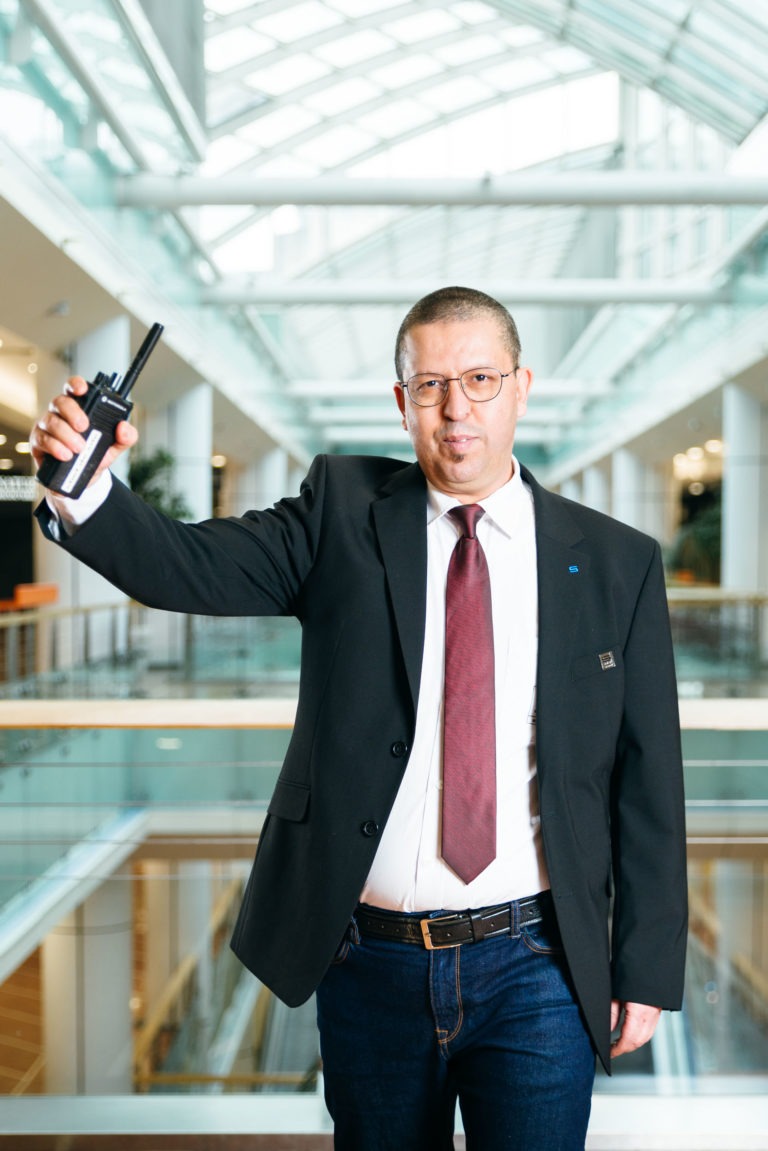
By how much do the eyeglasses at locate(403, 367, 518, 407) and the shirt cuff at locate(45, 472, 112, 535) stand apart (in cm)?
52

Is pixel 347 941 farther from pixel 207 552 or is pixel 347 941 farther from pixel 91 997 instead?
pixel 91 997

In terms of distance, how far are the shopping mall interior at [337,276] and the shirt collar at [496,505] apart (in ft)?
11.7

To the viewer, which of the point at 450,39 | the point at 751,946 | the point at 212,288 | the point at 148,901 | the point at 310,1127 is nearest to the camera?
the point at 310,1127

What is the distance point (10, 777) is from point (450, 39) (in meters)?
11.5

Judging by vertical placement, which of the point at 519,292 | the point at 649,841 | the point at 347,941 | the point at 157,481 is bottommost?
the point at 347,941

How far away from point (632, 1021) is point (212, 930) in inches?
95.9

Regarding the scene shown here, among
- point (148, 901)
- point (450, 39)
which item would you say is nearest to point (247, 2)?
point (450, 39)

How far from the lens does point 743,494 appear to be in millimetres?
12484

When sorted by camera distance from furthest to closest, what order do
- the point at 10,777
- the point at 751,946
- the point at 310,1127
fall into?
1. the point at 10,777
2. the point at 751,946
3. the point at 310,1127

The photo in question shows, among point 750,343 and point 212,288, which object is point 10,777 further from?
point 750,343

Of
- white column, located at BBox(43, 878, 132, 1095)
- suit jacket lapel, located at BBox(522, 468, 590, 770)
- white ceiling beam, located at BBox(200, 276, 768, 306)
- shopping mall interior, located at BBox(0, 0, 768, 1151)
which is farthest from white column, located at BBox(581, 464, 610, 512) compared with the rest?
suit jacket lapel, located at BBox(522, 468, 590, 770)

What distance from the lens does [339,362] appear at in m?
11.6

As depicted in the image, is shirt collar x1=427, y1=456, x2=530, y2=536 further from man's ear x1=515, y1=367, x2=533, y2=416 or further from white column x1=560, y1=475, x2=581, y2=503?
white column x1=560, y1=475, x2=581, y2=503

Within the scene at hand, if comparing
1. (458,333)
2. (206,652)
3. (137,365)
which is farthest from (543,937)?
(206,652)
